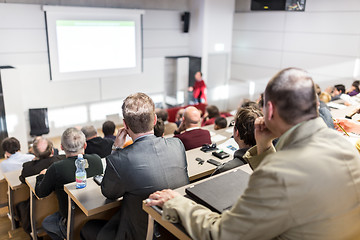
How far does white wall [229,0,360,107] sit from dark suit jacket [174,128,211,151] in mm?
4901

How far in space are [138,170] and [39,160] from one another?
166 centimetres

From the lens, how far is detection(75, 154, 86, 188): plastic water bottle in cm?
233

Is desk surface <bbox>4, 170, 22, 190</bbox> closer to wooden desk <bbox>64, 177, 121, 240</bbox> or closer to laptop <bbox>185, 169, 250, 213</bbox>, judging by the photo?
wooden desk <bbox>64, 177, 121, 240</bbox>

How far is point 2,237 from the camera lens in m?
3.40

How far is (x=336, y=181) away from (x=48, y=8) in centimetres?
666

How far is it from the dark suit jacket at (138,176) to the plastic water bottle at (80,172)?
13.3 inches

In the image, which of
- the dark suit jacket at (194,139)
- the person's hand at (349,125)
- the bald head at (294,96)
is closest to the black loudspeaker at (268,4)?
the dark suit jacket at (194,139)

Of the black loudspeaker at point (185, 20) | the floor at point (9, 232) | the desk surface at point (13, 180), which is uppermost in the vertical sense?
the black loudspeaker at point (185, 20)

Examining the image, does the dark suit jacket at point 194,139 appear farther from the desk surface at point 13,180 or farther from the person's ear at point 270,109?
the person's ear at point 270,109

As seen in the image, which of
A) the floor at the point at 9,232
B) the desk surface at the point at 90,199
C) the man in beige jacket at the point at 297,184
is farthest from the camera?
the floor at the point at 9,232

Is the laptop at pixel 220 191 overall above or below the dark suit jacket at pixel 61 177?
above

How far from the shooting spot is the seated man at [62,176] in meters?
2.58

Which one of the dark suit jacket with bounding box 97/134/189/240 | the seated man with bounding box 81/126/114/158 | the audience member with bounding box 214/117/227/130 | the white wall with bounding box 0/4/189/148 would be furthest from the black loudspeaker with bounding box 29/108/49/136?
the dark suit jacket with bounding box 97/134/189/240

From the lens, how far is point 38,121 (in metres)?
6.68
